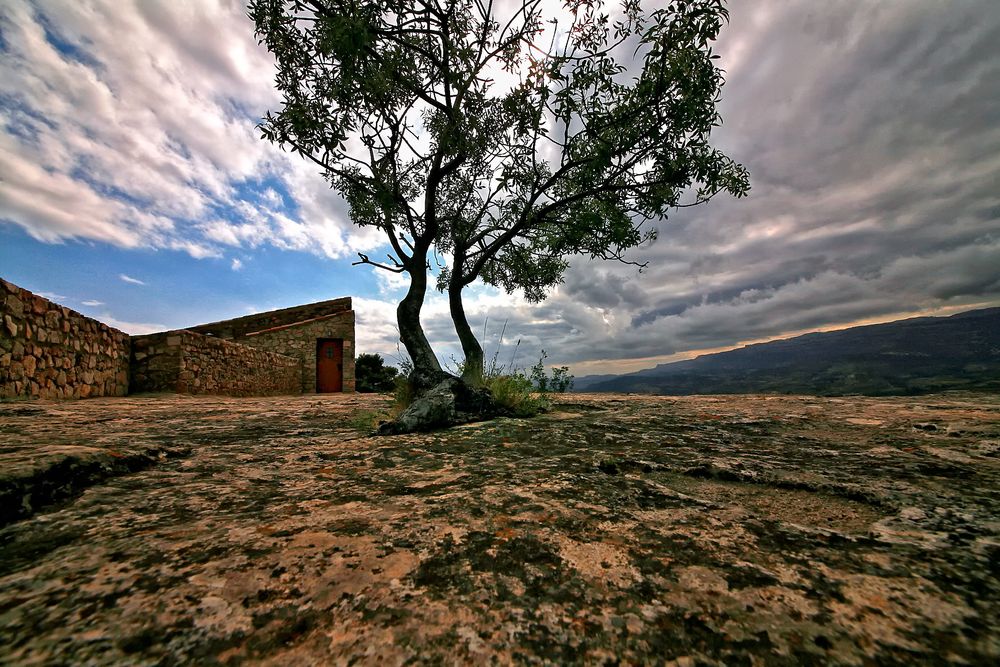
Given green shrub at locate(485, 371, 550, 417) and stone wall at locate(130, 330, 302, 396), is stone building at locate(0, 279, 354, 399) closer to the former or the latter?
stone wall at locate(130, 330, 302, 396)

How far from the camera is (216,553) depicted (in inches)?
41.2

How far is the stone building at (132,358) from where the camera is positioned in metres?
5.16

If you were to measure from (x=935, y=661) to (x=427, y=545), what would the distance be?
1066 mm

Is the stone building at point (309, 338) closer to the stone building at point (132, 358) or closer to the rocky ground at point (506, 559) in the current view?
the stone building at point (132, 358)

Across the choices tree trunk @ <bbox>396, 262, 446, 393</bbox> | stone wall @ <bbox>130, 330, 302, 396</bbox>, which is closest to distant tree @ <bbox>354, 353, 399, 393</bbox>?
stone wall @ <bbox>130, 330, 302, 396</bbox>

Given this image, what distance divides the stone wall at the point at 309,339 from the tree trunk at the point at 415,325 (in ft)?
41.9

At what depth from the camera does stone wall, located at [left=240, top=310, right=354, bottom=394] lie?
54.0 ft

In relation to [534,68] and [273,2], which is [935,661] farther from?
[273,2]

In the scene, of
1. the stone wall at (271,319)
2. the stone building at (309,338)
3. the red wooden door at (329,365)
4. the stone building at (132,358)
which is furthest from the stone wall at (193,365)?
the stone wall at (271,319)

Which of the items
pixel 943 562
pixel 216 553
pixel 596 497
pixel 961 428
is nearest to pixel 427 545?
pixel 216 553

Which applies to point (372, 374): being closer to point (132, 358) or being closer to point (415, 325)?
point (132, 358)

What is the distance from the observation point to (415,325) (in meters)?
5.88

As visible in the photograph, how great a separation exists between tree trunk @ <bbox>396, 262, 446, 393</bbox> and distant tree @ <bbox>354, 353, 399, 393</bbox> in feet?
46.5

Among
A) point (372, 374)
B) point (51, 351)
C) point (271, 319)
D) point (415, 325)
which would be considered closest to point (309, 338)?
point (271, 319)
